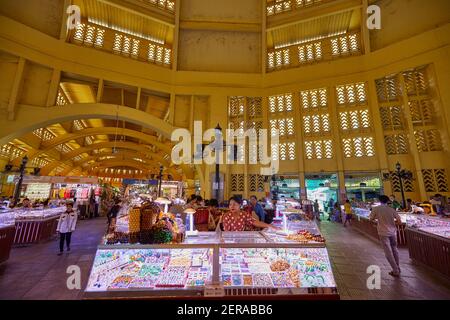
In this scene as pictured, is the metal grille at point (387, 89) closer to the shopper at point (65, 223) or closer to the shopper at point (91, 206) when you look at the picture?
the shopper at point (65, 223)

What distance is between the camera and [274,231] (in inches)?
138

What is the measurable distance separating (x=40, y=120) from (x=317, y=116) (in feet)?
54.0

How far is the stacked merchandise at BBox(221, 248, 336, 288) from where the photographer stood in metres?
2.50

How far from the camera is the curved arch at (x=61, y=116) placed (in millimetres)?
10328

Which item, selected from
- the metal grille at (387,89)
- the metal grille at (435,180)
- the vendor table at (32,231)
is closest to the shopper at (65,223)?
the vendor table at (32,231)

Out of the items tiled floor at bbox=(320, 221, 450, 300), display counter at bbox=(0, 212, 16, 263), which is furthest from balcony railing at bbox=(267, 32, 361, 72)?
display counter at bbox=(0, 212, 16, 263)

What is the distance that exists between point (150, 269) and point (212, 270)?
0.78 m

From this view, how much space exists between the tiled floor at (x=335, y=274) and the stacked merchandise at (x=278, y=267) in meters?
1.35

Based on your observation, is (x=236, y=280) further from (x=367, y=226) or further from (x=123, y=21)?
(x=123, y=21)

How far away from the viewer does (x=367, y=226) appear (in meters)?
8.32

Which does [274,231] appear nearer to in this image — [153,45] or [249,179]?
[249,179]

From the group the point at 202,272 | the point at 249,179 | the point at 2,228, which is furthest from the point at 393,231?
the point at 249,179

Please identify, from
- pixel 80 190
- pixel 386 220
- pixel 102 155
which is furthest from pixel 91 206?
pixel 386 220

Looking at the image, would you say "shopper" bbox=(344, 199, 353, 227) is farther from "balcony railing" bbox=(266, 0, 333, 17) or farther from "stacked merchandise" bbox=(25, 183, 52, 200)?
"stacked merchandise" bbox=(25, 183, 52, 200)
